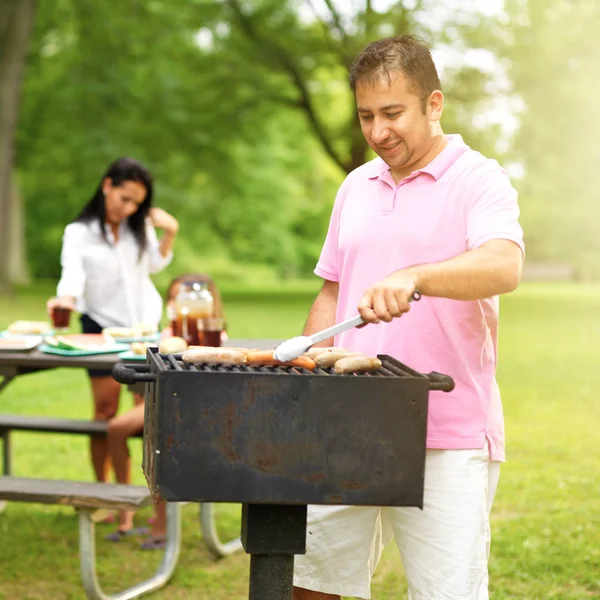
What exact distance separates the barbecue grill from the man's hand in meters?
0.16

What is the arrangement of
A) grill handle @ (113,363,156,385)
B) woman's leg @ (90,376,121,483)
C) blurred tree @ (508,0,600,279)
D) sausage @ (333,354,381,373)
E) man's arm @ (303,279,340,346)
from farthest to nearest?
blurred tree @ (508,0,600,279)
woman's leg @ (90,376,121,483)
man's arm @ (303,279,340,346)
sausage @ (333,354,381,373)
grill handle @ (113,363,156,385)

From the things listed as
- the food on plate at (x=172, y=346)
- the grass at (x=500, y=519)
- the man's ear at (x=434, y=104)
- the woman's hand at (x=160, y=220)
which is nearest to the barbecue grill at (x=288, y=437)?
the man's ear at (x=434, y=104)

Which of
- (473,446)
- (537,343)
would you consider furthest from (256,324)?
(473,446)

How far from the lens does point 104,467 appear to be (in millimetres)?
6402

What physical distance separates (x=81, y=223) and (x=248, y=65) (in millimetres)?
22106

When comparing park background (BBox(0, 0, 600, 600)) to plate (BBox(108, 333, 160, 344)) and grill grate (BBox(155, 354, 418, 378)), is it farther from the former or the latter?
grill grate (BBox(155, 354, 418, 378))

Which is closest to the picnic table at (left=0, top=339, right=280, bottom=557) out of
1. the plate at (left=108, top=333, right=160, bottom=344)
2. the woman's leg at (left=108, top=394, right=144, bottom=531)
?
the woman's leg at (left=108, top=394, right=144, bottom=531)

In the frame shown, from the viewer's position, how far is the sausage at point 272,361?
278cm

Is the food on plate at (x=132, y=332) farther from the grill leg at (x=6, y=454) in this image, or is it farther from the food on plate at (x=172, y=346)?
the grill leg at (x=6, y=454)

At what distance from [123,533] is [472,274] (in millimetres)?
3922

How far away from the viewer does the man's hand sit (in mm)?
2600

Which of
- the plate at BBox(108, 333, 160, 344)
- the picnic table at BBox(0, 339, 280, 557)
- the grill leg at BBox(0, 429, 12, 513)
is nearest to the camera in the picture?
the picnic table at BBox(0, 339, 280, 557)

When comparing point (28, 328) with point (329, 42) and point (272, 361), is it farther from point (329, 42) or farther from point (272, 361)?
point (329, 42)

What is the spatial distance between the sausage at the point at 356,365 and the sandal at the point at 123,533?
3.60 meters
